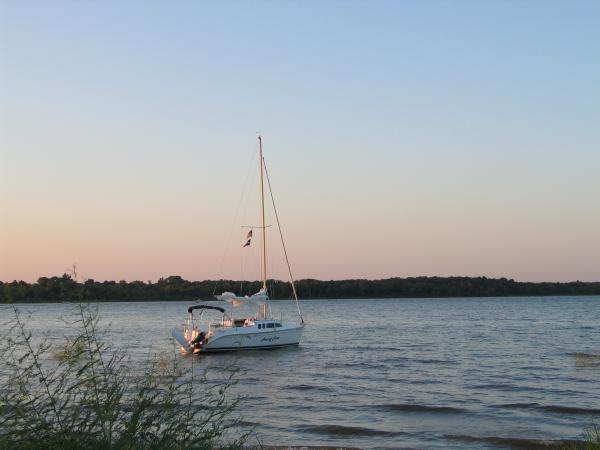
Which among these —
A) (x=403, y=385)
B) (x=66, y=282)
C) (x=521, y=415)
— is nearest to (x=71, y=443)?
(x=66, y=282)

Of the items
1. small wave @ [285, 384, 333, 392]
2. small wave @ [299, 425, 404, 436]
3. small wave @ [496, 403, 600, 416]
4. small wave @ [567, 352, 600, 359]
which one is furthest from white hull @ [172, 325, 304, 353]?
small wave @ [299, 425, 404, 436]

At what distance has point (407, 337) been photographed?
55.5 m

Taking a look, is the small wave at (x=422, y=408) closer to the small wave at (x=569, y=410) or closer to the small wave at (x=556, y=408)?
the small wave at (x=556, y=408)

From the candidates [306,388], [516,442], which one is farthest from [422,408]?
[306,388]

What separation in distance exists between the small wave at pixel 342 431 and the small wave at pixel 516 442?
1.75 meters

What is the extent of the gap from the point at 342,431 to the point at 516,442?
4.44 meters

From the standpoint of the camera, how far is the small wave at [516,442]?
16984 mm

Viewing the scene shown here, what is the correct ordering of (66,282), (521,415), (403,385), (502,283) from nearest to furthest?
1. (66,282)
2. (521,415)
3. (403,385)
4. (502,283)

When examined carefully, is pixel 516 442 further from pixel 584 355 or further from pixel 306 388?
pixel 584 355

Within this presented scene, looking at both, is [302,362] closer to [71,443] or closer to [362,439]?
[362,439]

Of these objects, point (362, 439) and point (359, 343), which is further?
point (359, 343)

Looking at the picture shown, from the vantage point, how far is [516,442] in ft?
58.0

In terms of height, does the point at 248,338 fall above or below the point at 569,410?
above

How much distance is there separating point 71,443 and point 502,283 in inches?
6915
